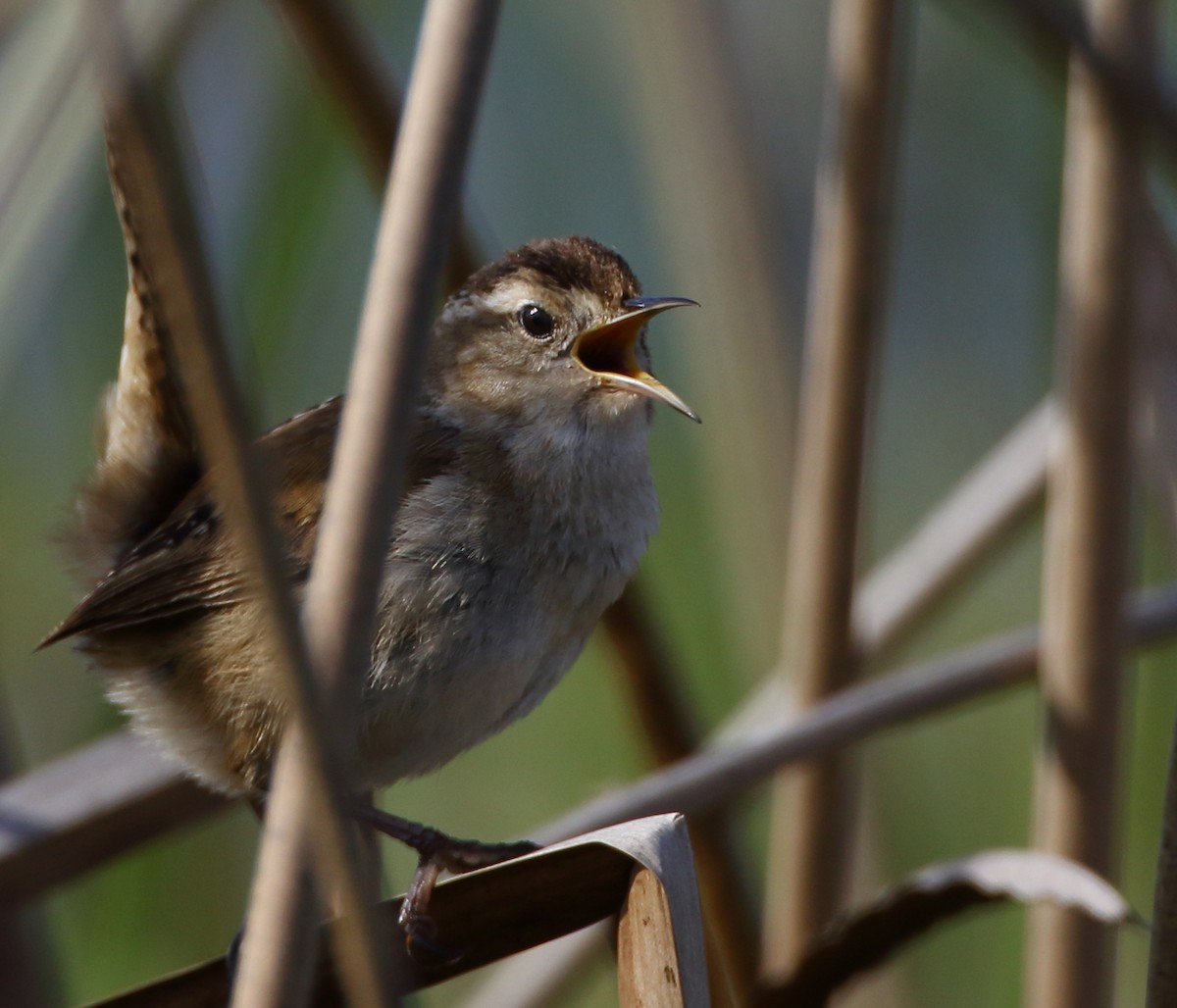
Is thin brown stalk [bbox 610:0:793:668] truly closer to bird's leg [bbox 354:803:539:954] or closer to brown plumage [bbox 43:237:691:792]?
brown plumage [bbox 43:237:691:792]

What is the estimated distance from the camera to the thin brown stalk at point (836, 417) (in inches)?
72.8

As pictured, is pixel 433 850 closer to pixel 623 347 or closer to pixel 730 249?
pixel 623 347

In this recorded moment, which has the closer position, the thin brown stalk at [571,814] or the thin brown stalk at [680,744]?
the thin brown stalk at [571,814]

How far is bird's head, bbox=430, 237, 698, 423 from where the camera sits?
1.76m

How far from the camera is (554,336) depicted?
184cm

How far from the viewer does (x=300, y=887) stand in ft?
2.84

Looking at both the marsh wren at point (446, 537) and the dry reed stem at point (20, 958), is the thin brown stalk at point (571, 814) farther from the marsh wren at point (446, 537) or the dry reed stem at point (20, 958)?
the marsh wren at point (446, 537)

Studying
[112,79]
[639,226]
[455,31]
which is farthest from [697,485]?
[112,79]

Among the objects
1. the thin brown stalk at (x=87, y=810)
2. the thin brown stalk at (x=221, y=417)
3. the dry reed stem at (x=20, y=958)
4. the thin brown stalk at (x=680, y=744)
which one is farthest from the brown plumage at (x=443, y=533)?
the thin brown stalk at (x=221, y=417)

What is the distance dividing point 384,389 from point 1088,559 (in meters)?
1.17

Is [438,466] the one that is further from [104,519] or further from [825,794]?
[825,794]

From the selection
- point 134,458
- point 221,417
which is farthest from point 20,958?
point 221,417

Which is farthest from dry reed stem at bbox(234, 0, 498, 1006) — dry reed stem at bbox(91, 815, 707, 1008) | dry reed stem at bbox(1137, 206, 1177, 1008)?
dry reed stem at bbox(1137, 206, 1177, 1008)

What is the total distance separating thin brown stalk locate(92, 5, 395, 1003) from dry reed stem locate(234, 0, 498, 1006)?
42mm
